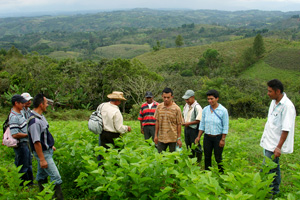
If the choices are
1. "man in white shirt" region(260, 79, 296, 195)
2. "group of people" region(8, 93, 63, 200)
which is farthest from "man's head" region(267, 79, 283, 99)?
"group of people" region(8, 93, 63, 200)

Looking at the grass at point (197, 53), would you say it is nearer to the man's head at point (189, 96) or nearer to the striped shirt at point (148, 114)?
the striped shirt at point (148, 114)

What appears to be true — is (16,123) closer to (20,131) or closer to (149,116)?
(20,131)

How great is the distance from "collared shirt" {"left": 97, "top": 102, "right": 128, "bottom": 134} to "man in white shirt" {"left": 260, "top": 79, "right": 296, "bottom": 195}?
2564 millimetres

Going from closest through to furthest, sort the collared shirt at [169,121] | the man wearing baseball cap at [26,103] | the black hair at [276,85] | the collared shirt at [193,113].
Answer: the black hair at [276,85], the man wearing baseball cap at [26,103], the collared shirt at [169,121], the collared shirt at [193,113]

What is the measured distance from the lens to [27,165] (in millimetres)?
4762

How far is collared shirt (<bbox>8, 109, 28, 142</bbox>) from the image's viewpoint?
462 cm

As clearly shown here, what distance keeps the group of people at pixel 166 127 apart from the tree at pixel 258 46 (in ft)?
236

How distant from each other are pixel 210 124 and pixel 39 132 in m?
2.97

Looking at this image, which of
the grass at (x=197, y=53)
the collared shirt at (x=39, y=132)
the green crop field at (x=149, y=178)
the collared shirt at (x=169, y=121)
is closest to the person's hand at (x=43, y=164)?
the collared shirt at (x=39, y=132)

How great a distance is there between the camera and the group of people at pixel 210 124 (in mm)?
3785

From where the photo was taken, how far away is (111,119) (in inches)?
184

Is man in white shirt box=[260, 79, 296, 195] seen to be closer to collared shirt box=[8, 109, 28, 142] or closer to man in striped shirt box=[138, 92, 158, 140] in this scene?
man in striped shirt box=[138, 92, 158, 140]

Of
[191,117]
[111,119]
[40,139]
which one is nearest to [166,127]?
[191,117]

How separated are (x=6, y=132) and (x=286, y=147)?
4.96 meters
